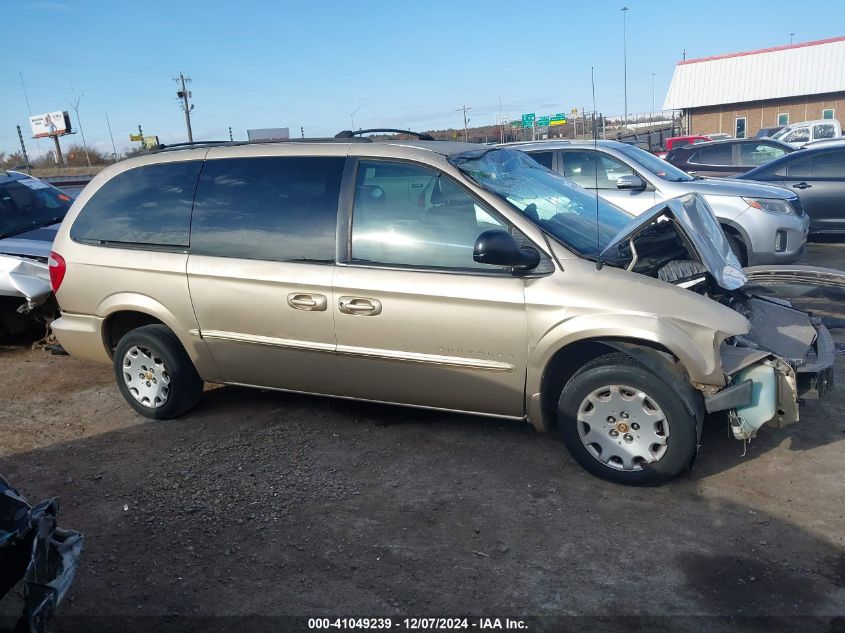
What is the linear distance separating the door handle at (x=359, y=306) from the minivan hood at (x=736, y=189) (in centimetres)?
537

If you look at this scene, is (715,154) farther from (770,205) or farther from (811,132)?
(811,132)

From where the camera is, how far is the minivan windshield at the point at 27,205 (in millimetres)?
7542

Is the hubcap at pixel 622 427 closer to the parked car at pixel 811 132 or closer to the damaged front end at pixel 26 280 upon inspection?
the damaged front end at pixel 26 280

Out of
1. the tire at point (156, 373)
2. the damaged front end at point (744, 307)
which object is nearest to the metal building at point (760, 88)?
the damaged front end at point (744, 307)

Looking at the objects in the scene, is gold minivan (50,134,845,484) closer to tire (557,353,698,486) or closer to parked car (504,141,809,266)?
tire (557,353,698,486)

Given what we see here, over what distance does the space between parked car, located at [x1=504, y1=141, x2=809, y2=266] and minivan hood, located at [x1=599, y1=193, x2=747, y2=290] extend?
11.5ft

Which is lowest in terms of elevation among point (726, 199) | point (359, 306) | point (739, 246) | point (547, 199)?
→ point (739, 246)

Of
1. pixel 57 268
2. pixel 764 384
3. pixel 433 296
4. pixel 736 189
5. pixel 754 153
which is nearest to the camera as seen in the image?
pixel 764 384

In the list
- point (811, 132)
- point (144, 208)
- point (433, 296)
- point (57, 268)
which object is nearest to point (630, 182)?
point (433, 296)

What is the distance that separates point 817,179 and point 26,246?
33.3 ft

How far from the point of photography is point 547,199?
183 inches

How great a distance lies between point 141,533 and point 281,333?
4.69ft

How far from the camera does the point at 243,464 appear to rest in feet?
14.8

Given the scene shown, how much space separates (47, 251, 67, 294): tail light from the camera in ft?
17.3
